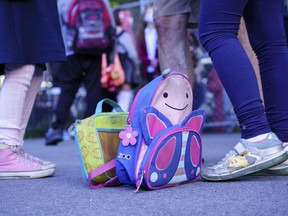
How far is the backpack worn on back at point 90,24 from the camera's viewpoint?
5281 millimetres

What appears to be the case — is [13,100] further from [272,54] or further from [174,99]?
[272,54]

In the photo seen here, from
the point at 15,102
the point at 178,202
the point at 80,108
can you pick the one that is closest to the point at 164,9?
the point at 15,102

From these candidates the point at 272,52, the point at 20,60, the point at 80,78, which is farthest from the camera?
the point at 80,78

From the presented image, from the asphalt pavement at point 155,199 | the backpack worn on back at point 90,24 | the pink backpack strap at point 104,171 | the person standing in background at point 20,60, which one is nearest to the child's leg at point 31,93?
the person standing in background at point 20,60

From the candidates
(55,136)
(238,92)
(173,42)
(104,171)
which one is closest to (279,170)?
(238,92)

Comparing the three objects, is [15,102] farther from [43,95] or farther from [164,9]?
[43,95]

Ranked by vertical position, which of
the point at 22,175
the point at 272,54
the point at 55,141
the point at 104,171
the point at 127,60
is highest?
the point at 272,54

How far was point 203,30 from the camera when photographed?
229 centimetres

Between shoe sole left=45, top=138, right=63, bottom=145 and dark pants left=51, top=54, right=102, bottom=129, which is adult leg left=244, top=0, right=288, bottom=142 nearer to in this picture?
dark pants left=51, top=54, right=102, bottom=129

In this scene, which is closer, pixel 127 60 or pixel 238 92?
pixel 238 92

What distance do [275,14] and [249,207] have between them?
1.02 metres

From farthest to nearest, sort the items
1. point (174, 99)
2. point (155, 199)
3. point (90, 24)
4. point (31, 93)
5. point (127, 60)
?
point (127, 60) < point (90, 24) < point (31, 93) < point (174, 99) < point (155, 199)

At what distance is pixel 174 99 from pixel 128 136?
24 cm

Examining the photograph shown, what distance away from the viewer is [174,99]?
86.0 inches
